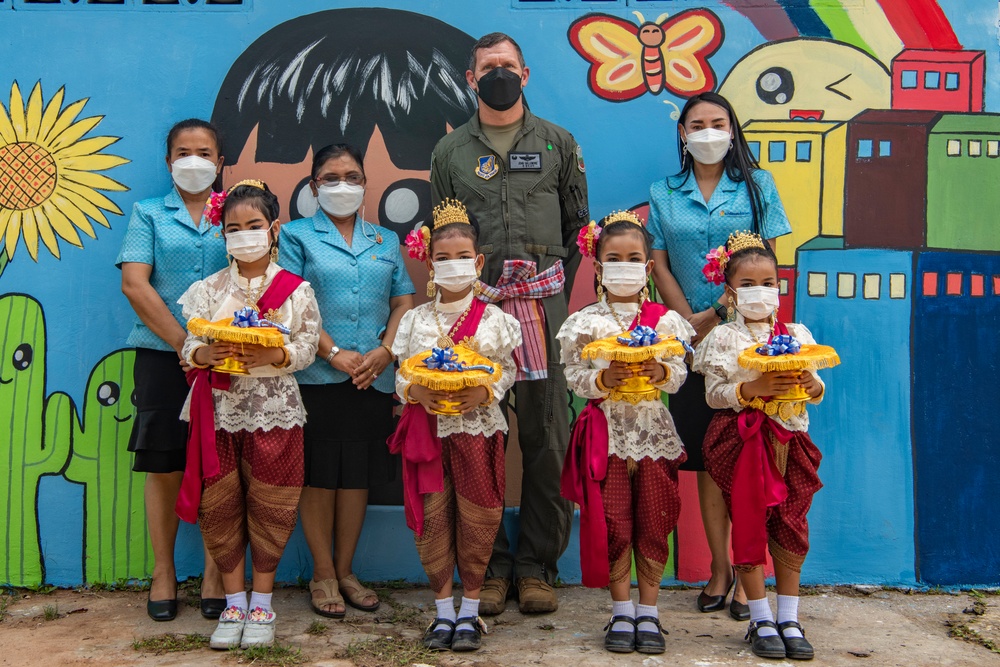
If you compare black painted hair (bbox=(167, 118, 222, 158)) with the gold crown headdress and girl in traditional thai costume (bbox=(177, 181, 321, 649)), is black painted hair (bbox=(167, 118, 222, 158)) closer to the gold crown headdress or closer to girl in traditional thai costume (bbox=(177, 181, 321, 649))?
girl in traditional thai costume (bbox=(177, 181, 321, 649))

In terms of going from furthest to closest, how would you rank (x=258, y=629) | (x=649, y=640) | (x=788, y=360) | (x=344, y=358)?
(x=344, y=358) < (x=258, y=629) < (x=649, y=640) < (x=788, y=360)

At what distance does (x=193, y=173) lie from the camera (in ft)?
15.3

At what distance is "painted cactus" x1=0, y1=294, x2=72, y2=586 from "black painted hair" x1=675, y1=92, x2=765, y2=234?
3.68m

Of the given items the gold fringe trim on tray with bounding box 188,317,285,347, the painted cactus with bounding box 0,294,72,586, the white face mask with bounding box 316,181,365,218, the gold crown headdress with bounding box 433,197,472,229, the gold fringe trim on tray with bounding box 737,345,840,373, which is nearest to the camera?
the gold fringe trim on tray with bounding box 737,345,840,373

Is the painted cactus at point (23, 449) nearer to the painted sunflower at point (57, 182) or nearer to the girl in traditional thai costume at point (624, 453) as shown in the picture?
the painted sunflower at point (57, 182)

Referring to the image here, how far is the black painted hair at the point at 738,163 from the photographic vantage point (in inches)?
180

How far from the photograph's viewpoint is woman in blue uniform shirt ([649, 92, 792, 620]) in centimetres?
457

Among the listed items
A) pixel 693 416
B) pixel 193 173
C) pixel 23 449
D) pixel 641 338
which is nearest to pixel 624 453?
pixel 641 338

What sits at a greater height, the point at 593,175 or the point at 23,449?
the point at 593,175

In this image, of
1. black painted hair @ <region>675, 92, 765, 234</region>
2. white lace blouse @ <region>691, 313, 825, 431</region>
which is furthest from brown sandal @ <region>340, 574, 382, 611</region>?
black painted hair @ <region>675, 92, 765, 234</region>

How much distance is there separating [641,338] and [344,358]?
4.89ft

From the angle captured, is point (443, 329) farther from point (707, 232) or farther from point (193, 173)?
point (193, 173)

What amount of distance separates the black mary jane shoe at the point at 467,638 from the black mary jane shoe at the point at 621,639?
0.57 meters

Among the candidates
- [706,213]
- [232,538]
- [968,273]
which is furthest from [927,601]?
[232,538]
